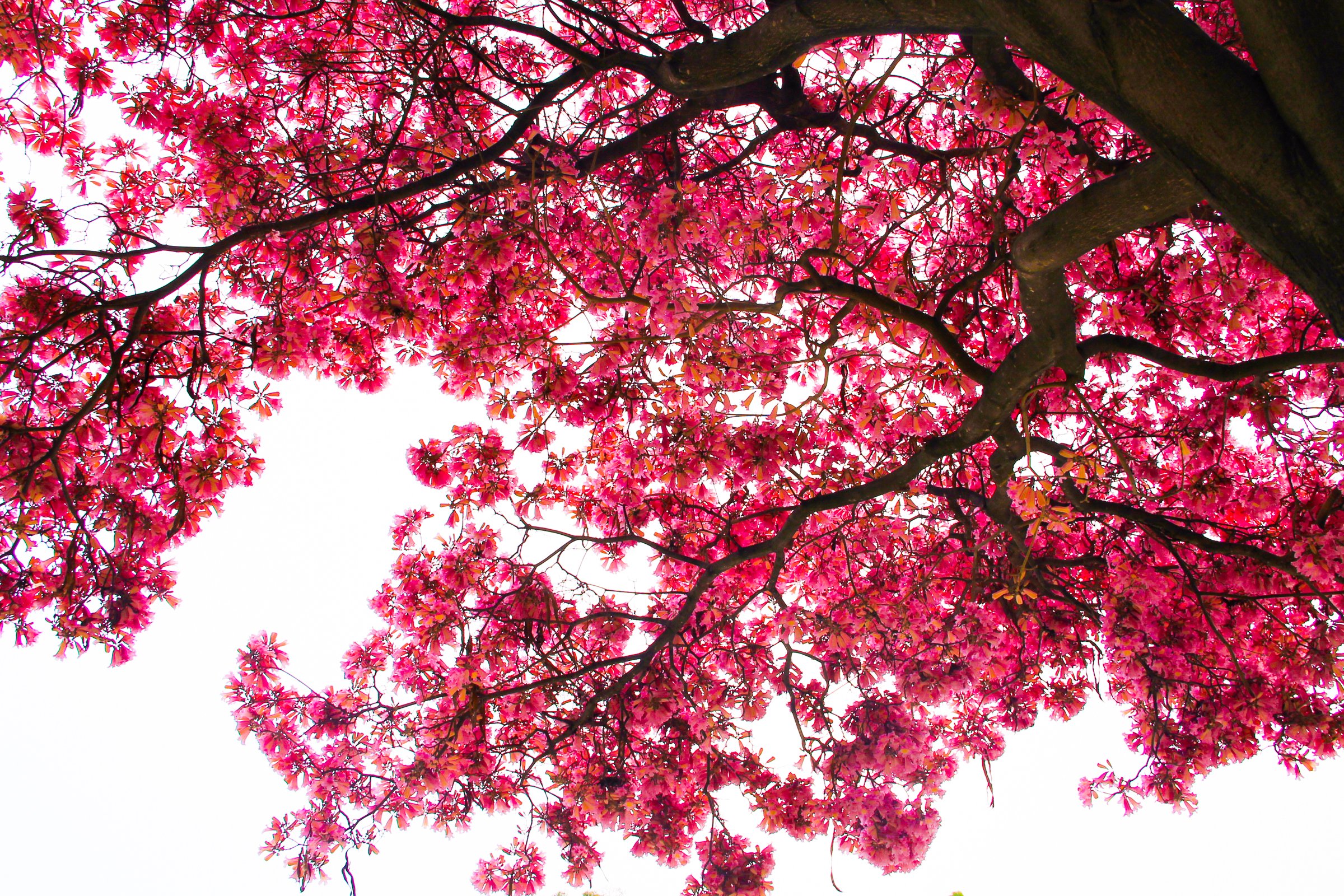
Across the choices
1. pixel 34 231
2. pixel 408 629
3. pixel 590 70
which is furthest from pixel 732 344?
pixel 34 231

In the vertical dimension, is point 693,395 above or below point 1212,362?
above

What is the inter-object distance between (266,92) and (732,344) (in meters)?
3.07

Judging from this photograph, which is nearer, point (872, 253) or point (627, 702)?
point (872, 253)

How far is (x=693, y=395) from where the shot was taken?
185 inches

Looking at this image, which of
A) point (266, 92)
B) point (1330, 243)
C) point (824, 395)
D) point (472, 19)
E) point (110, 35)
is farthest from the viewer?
point (824, 395)

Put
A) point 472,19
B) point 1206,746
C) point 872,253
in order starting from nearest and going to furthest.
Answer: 1. point 472,19
2. point 872,253
3. point 1206,746

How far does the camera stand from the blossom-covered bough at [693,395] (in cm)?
334

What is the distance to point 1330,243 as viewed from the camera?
1.66 metres

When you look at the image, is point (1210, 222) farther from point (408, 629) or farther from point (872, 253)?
point (408, 629)

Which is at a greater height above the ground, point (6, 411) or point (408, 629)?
point (6, 411)

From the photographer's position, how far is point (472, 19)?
3205 millimetres

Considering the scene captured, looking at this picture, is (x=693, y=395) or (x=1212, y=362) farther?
(x=693, y=395)

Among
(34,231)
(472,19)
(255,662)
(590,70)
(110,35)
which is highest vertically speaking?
(110,35)

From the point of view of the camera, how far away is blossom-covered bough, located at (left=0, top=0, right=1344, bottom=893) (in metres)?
3.34
